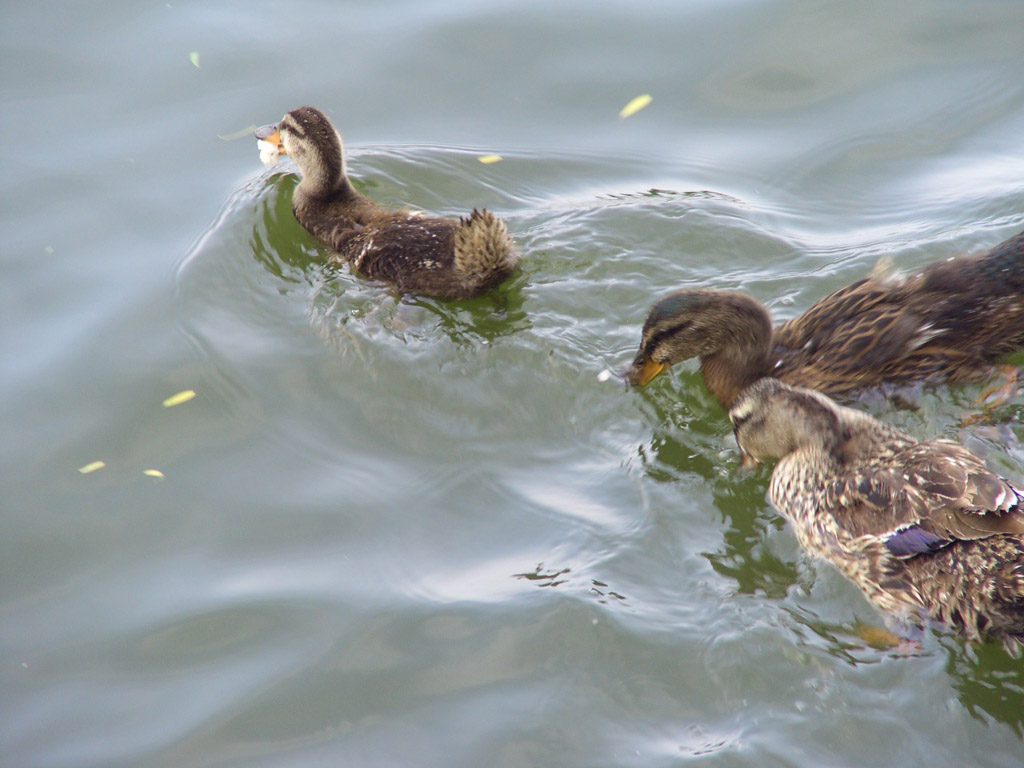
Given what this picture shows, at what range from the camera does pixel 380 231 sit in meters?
6.05

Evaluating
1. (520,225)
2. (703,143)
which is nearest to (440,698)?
(520,225)

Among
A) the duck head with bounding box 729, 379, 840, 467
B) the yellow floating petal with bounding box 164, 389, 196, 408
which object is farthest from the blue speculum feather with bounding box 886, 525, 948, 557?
the yellow floating petal with bounding box 164, 389, 196, 408

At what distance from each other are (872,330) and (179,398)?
3818mm

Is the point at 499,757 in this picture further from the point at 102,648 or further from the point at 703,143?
the point at 703,143

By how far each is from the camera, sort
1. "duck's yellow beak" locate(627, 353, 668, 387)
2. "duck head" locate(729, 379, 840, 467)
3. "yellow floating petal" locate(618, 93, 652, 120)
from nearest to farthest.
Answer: "duck head" locate(729, 379, 840, 467) → "duck's yellow beak" locate(627, 353, 668, 387) → "yellow floating petal" locate(618, 93, 652, 120)

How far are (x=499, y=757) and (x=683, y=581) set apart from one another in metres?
1.13

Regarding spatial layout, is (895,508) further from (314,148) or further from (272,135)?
(272,135)

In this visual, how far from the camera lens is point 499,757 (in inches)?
144

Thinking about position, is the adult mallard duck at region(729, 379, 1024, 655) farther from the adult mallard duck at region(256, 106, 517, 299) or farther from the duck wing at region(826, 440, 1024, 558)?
the adult mallard duck at region(256, 106, 517, 299)

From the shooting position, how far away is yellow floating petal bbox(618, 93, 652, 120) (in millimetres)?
7496

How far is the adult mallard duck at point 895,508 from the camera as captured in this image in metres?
3.59

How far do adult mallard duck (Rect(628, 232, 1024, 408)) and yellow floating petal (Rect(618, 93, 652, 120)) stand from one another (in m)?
2.91

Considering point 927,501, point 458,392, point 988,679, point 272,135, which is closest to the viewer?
point 988,679

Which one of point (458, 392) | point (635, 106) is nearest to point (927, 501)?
point (458, 392)
